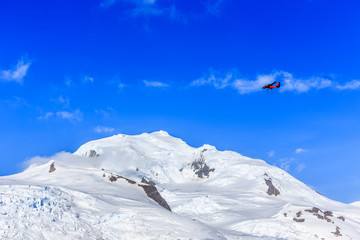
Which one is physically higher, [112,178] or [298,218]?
[112,178]

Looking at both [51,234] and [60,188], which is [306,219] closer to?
[60,188]

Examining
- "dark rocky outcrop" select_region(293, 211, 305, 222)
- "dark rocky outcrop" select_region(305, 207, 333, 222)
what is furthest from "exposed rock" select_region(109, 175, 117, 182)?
"dark rocky outcrop" select_region(305, 207, 333, 222)

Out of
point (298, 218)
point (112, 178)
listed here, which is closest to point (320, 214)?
point (298, 218)

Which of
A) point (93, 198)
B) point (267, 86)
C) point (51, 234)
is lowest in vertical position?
point (51, 234)

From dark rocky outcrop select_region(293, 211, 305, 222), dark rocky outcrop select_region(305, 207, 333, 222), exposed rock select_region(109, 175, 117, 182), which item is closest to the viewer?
exposed rock select_region(109, 175, 117, 182)

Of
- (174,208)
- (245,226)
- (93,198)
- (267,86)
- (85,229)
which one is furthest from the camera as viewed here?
(174,208)

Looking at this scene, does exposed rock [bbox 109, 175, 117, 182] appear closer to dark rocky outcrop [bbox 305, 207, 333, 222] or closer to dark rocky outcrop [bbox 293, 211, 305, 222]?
dark rocky outcrop [bbox 293, 211, 305, 222]

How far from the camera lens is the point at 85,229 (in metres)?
68.2

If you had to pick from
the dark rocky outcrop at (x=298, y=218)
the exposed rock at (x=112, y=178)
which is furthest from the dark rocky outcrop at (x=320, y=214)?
the exposed rock at (x=112, y=178)

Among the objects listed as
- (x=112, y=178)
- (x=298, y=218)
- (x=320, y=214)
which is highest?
(x=320, y=214)

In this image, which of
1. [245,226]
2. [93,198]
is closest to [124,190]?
[93,198]

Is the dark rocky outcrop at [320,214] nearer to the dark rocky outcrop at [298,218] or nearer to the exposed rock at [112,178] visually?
the dark rocky outcrop at [298,218]

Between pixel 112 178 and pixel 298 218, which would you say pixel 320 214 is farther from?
pixel 112 178

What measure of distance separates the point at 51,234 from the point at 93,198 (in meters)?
16.4
